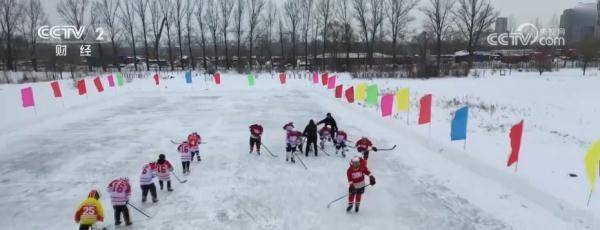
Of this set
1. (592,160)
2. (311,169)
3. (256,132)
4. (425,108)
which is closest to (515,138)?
(592,160)

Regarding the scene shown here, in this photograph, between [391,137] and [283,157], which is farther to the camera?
[391,137]

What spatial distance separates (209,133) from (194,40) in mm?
47660

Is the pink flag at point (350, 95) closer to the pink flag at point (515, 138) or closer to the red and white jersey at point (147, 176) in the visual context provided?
the pink flag at point (515, 138)

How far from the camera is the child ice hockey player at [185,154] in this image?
373 inches

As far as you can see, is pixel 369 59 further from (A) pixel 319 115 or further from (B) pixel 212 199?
(B) pixel 212 199

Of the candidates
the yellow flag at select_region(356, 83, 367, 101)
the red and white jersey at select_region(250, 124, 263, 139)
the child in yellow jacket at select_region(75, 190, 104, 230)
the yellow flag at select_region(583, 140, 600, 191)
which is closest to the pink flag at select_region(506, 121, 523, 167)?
the yellow flag at select_region(583, 140, 600, 191)

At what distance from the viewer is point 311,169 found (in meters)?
9.93

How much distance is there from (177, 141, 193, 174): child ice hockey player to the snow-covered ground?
0.29 meters

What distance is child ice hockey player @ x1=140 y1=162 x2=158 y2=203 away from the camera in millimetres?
7652

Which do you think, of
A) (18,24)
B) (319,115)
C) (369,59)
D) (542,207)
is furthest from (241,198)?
(18,24)

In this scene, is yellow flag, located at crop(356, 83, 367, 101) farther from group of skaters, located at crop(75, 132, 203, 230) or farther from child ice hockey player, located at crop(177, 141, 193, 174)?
group of skaters, located at crop(75, 132, 203, 230)

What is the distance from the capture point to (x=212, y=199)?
8023mm

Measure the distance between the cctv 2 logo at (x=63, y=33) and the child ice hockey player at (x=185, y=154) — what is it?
1924 inches

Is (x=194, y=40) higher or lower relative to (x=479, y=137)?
higher
